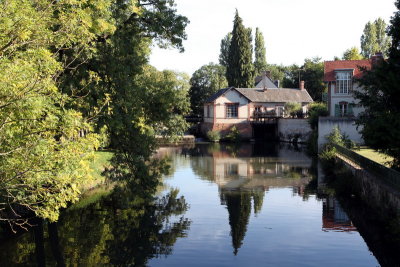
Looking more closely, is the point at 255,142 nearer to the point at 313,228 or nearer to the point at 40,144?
the point at 313,228

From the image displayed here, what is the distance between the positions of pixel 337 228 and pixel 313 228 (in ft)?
3.26

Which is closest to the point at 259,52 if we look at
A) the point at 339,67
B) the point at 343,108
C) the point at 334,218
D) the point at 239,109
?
the point at 239,109

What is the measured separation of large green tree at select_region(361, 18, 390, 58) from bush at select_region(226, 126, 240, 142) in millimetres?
44993

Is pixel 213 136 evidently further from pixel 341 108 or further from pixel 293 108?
pixel 341 108

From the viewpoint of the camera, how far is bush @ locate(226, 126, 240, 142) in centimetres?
5916

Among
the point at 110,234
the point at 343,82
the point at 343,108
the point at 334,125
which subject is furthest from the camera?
the point at 343,82

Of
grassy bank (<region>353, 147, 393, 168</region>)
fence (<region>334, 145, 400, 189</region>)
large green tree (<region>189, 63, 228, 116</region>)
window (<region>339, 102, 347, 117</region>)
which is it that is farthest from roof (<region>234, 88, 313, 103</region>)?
fence (<region>334, 145, 400, 189</region>)

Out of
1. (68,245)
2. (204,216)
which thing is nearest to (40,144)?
(68,245)

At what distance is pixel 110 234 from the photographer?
17016mm

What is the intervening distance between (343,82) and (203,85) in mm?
33458

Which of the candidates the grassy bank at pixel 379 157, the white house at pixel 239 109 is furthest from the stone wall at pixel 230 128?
the grassy bank at pixel 379 157

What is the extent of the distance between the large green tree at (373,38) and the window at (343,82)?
48.5 metres

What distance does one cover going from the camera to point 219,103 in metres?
60.2

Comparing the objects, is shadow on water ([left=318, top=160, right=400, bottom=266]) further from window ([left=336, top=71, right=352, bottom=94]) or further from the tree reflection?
window ([left=336, top=71, right=352, bottom=94])
